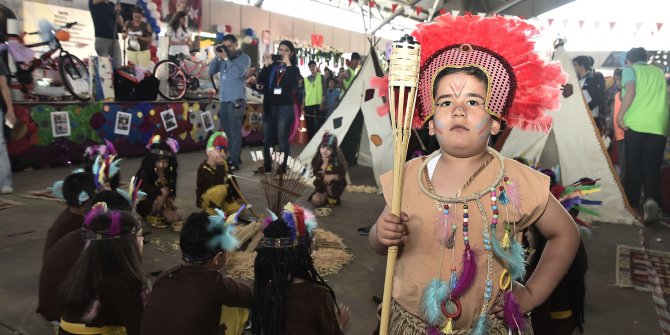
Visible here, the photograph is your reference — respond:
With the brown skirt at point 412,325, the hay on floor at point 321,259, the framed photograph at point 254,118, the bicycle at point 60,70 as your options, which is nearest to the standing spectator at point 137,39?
the bicycle at point 60,70

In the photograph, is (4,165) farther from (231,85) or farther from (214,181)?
(231,85)

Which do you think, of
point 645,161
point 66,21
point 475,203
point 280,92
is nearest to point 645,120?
point 645,161

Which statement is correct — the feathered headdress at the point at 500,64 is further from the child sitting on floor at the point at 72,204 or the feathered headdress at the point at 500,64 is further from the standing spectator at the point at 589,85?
the standing spectator at the point at 589,85

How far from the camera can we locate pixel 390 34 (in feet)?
82.8

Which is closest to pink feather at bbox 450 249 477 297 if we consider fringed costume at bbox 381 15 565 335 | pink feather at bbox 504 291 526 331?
fringed costume at bbox 381 15 565 335

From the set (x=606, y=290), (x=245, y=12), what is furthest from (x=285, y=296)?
(x=245, y=12)

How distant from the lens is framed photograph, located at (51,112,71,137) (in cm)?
658

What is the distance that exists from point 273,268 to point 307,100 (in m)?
8.25

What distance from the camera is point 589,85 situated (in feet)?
23.3

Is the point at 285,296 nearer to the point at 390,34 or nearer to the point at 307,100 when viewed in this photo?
the point at 307,100

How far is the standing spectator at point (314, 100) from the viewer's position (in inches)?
388

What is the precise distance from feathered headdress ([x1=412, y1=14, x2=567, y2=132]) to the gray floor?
1564 millimetres

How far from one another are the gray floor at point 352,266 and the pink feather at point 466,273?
1.35 m

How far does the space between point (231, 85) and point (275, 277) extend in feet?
17.6
